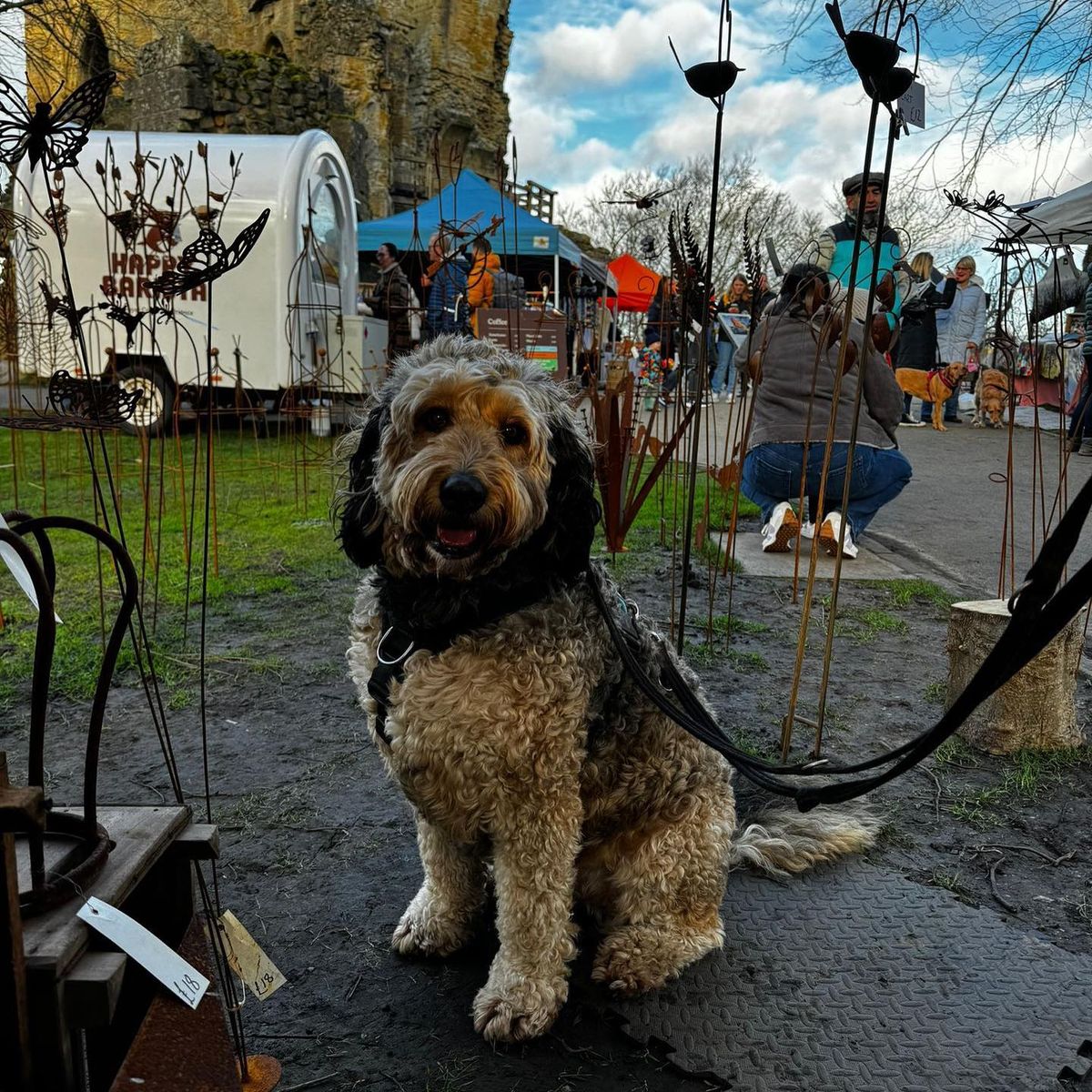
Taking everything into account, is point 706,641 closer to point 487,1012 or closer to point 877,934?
point 877,934

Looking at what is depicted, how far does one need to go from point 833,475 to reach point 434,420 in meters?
4.57

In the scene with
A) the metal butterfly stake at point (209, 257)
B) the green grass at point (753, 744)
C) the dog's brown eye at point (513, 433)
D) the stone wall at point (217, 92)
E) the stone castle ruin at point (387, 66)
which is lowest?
the green grass at point (753, 744)

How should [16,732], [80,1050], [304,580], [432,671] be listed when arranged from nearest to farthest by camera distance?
1. [80,1050]
2. [432,671]
3. [16,732]
4. [304,580]

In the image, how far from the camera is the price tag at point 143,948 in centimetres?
120

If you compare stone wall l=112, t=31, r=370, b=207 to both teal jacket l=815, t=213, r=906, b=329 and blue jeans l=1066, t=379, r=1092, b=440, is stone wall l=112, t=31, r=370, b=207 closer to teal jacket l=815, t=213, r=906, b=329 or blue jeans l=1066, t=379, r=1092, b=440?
teal jacket l=815, t=213, r=906, b=329

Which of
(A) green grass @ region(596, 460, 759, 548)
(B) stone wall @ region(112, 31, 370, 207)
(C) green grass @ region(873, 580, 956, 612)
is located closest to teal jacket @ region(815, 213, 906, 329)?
(C) green grass @ region(873, 580, 956, 612)

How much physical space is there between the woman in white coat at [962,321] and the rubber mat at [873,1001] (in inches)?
570

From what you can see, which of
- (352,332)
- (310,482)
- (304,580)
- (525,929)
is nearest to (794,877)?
(525,929)

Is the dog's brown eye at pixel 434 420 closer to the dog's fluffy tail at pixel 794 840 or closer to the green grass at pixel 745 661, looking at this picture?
the dog's fluffy tail at pixel 794 840

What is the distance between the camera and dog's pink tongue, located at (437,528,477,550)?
2100 millimetres

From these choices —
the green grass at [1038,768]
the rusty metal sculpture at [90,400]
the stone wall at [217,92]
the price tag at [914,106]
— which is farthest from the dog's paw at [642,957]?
the stone wall at [217,92]

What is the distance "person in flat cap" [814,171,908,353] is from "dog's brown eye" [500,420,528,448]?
8.62 ft

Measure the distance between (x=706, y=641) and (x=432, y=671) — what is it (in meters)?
3.17

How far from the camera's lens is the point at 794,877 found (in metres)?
3.02
